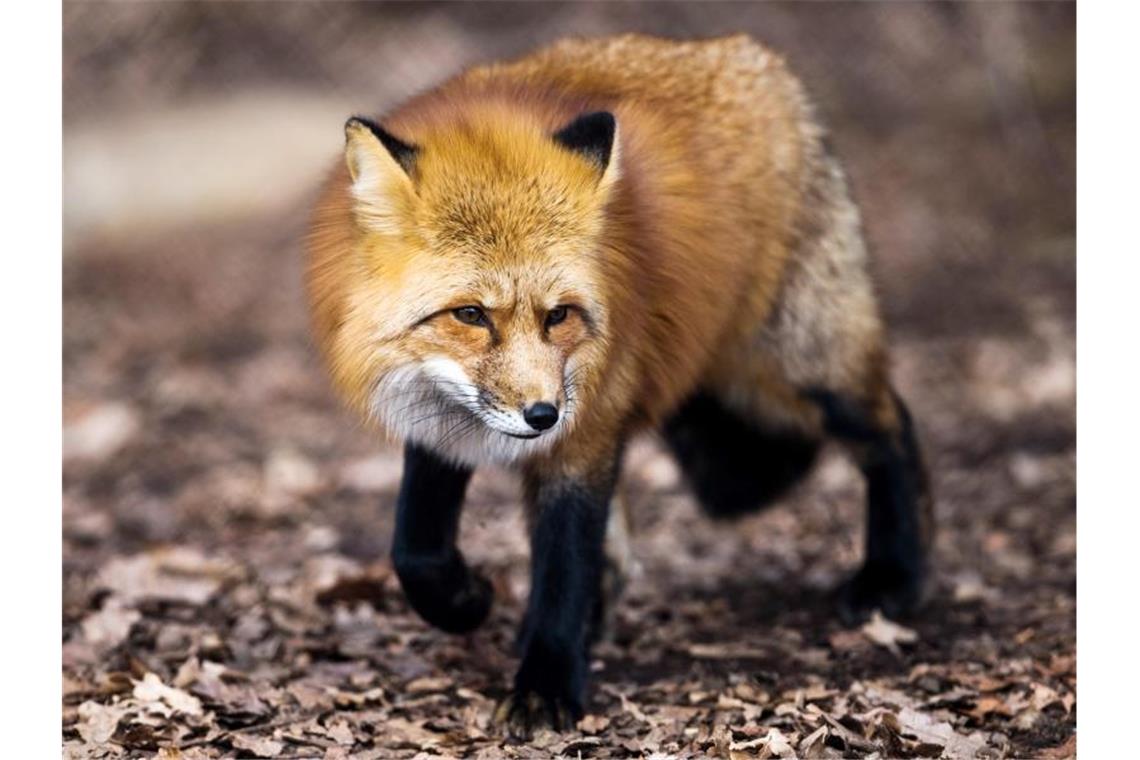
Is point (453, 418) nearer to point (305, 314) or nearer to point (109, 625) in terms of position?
point (109, 625)

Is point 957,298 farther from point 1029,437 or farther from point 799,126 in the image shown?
point 799,126

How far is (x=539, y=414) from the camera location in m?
3.42

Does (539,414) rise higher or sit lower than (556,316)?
lower

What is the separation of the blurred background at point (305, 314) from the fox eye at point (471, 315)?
1.45 meters

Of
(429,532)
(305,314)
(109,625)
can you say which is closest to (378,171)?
(429,532)

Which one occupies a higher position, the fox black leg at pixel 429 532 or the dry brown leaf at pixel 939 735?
the fox black leg at pixel 429 532

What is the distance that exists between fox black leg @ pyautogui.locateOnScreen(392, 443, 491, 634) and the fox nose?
0.72 meters

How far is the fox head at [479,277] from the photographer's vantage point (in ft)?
11.6

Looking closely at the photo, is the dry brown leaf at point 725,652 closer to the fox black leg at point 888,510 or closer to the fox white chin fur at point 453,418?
the fox black leg at point 888,510

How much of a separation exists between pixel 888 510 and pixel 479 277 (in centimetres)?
234

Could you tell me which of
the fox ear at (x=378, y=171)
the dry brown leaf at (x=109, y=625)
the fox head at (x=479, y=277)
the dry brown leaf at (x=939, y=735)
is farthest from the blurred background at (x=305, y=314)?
the fox ear at (x=378, y=171)

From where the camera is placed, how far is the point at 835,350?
5035 mm

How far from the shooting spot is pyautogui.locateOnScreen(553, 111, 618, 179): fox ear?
373 cm

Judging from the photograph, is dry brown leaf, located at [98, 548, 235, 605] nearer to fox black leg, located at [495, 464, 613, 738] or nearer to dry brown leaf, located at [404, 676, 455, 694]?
dry brown leaf, located at [404, 676, 455, 694]
